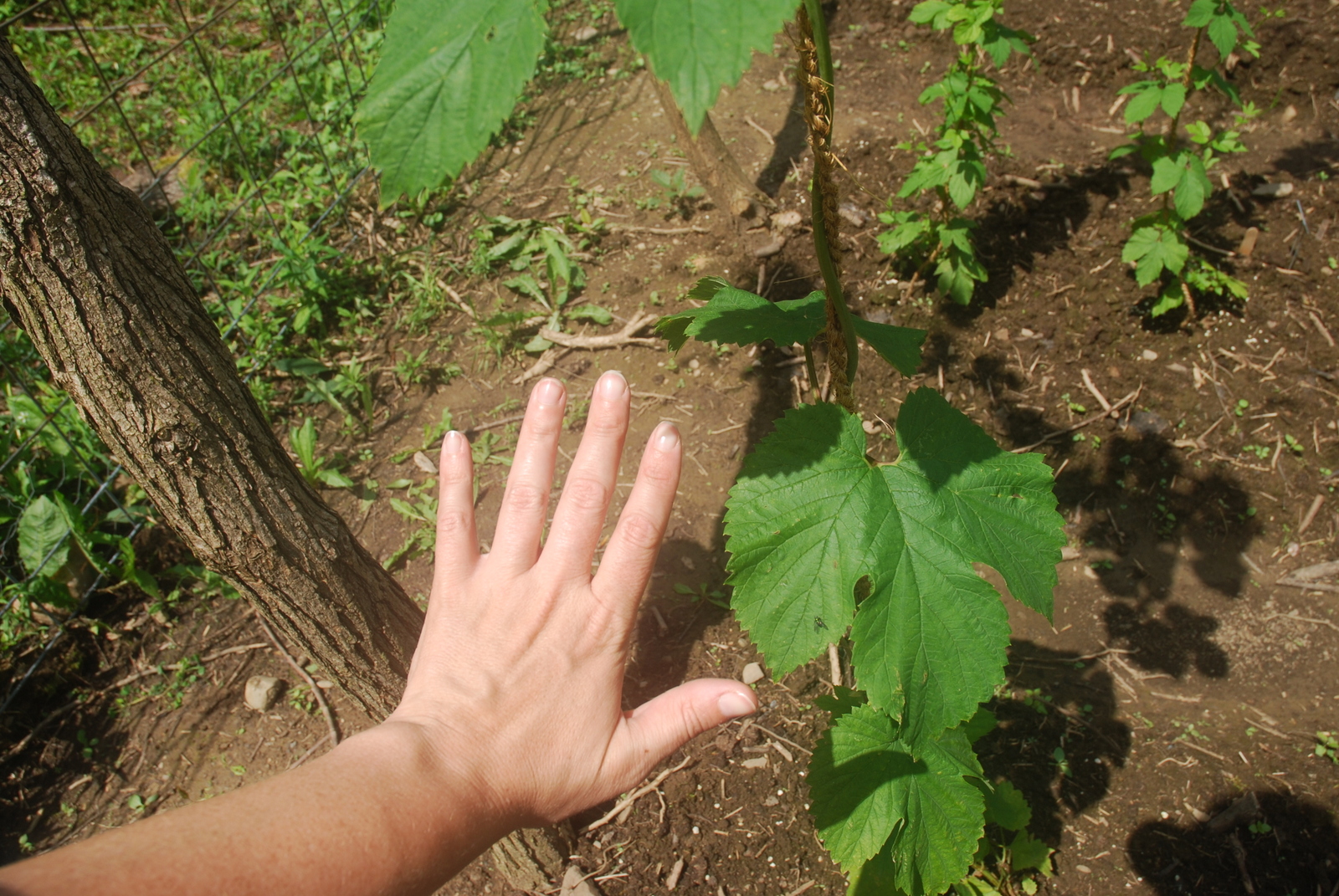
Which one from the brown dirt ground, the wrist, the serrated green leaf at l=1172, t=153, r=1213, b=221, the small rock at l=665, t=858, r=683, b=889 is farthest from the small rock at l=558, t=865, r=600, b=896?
the serrated green leaf at l=1172, t=153, r=1213, b=221

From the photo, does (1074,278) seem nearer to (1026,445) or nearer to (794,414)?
(1026,445)

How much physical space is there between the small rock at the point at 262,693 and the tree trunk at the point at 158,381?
3.11ft

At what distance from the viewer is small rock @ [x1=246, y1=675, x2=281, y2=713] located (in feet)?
8.98

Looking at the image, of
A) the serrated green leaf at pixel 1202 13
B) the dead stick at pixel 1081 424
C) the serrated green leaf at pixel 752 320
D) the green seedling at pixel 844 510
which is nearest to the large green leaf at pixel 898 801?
the green seedling at pixel 844 510

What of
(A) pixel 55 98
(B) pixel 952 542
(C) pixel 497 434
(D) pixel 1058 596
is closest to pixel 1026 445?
(D) pixel 1058 596

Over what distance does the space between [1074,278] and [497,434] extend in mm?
2730

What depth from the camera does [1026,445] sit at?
3.12 m

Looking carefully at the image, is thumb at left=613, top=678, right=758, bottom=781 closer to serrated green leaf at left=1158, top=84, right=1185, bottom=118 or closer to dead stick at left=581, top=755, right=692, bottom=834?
dead stick at left=581, top=755, right=692, bottom=834

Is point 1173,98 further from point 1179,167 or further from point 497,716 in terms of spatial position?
point 497,716

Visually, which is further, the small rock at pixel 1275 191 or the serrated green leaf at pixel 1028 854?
the small rock at pixel 1275 191

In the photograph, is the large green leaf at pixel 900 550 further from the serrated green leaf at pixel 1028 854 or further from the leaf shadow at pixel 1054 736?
the leaf shadow at pixel 1054 736

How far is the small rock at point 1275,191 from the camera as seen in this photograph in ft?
11.9

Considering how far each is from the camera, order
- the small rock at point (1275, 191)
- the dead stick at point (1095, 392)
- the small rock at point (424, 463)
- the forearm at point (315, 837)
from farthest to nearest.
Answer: the small rock at point (1275, 191) → the small rock at point (424, 463) → the dead stick at point (1095, 392) → the forearm at point (315, 837)

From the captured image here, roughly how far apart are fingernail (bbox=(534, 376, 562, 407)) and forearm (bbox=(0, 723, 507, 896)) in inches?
27.1
